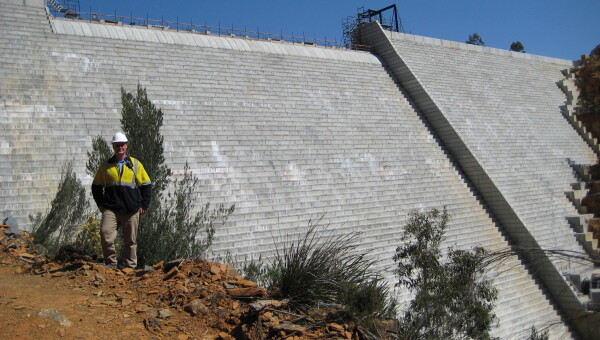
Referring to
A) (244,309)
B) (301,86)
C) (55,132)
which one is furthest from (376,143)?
(244,309)

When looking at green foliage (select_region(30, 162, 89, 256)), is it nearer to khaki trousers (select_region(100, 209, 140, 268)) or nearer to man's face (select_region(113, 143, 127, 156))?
khaki trousers (select_region(100, 209, 140, 268))

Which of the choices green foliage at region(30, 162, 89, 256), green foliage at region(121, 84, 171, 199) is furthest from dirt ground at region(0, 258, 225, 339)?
green foliage at region(30, 162, 89, 256)

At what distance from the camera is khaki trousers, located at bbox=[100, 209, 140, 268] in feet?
22.3

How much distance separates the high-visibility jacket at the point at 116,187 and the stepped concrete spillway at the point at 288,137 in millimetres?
4982

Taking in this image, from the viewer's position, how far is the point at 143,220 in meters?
8.47

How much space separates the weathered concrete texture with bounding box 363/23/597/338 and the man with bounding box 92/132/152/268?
1198 centimetres

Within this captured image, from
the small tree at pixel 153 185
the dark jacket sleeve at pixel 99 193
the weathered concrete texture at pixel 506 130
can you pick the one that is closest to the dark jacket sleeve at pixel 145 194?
the dark jacket sleeve at pixel 99 193

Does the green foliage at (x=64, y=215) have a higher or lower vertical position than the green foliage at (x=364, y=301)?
higher

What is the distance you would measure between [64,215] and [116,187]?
4.70m

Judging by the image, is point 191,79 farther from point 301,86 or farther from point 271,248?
point 271,248

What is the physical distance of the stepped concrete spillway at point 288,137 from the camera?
13039 mm

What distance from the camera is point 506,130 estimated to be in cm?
2188

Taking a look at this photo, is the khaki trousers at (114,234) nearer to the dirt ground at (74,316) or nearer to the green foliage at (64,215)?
the dirt ground at (74,316)

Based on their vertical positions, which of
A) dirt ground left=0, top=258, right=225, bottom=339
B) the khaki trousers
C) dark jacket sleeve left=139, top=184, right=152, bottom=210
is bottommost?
dirt ground left=0, top=258, right=225, bottom=339
